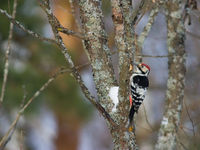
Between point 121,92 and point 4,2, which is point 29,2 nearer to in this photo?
point 4,2

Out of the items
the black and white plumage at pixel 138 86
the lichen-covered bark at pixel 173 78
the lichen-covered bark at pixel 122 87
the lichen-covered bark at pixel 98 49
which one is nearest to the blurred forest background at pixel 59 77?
the black and white plumage at pixel 138 86

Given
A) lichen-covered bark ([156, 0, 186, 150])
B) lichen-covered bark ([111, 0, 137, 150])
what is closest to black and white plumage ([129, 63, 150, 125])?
lichen-covered bark ([156, 0, 186, 150])

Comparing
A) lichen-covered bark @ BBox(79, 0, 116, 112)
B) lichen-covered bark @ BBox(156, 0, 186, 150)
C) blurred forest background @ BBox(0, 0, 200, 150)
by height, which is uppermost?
lichen-covered bark @ BBox(79, 0, 116, 112)

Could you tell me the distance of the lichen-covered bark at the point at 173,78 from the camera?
12.0 feet

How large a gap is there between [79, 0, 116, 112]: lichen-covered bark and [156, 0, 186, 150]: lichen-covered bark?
0.79 metres

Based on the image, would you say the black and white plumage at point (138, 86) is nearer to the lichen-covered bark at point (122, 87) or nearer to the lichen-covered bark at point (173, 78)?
the lichen-covered bark at point (173, 78)

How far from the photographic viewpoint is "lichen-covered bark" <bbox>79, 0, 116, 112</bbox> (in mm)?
3135

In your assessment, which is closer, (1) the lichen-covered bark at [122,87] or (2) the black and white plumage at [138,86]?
(1) the lichen-covered bark at [122,87]

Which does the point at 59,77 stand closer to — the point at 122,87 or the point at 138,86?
the point at 138,86

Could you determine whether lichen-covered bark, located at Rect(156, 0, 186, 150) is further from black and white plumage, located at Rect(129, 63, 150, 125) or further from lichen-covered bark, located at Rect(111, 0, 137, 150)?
lichen-covered bark, located at Rect(111, 0, 137, 150)

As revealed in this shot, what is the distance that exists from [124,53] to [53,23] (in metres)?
0.53

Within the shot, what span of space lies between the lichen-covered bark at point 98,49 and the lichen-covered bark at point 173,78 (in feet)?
2.61

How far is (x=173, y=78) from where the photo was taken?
12.5 feet

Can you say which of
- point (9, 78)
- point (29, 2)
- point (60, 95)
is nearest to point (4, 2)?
point (29, 2)
